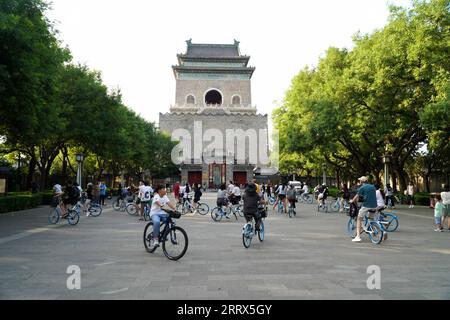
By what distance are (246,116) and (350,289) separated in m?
66.7

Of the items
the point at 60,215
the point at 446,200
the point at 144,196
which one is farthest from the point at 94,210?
the point at 446,200

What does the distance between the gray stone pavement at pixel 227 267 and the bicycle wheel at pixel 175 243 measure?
21 centimetres

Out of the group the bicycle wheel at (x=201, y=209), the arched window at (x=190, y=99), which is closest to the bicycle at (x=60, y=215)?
the bicycle wheel at (x=201, y=209)

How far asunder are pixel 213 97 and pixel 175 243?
6844 cm

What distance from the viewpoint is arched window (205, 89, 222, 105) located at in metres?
75.0

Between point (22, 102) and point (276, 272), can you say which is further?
point (22, 102)

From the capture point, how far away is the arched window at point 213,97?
7500 centimetres

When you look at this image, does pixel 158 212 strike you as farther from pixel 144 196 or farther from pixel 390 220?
pixel 144 196

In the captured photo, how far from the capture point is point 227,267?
25.6 feet

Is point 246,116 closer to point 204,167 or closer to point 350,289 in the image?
point 204,167

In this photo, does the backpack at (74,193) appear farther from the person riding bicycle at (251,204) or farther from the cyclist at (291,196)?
the cyclist at (291,196)

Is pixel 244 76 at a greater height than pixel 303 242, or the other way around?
pixel 244 76
